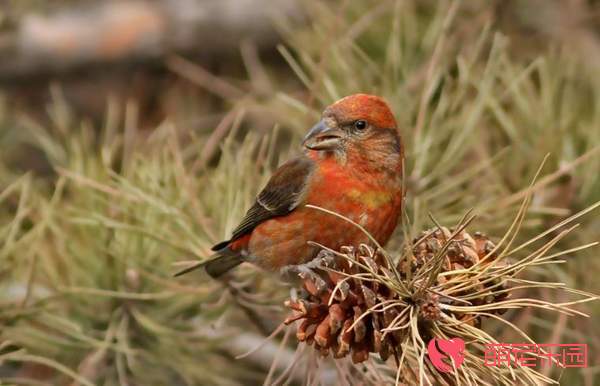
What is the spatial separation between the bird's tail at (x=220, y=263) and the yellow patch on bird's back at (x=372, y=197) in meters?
0.33

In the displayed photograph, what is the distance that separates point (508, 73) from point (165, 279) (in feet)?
3.08

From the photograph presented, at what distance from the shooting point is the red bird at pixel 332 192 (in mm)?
2053

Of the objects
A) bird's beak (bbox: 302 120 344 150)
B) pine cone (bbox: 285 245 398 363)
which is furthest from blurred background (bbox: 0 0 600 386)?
pine cone (bbox: 285 245 398 363)

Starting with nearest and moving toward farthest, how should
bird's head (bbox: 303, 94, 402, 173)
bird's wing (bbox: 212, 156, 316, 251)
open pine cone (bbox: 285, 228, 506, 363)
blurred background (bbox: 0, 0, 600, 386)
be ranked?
open pine cone (bbox: 285, 228, 506, 363) < bird's head (bbox: 303, 94, 402, 173) < bird's wing (bbox: 212, 156, 316, 251) < blurred background (bbox: 0, 0, 600, 386)

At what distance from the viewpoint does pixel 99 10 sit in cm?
417

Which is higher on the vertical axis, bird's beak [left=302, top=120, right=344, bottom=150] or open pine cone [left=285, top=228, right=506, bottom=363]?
bird's beak [left=302, top=120, right=344, bottom=150]

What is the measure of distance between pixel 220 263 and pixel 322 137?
0.39 metres

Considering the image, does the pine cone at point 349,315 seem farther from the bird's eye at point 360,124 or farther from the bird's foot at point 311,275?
the bird's eye at point 360,124

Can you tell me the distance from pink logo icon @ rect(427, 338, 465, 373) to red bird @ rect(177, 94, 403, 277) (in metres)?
0.39

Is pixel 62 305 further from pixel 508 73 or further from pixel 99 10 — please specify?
pixel 99 10

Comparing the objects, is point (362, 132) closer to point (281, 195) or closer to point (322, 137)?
point (322, 137)

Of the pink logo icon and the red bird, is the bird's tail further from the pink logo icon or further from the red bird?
the pink logo icon

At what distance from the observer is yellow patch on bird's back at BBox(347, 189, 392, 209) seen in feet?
6.72

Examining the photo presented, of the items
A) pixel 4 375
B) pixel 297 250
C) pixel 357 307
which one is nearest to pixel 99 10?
pixel 4 375
